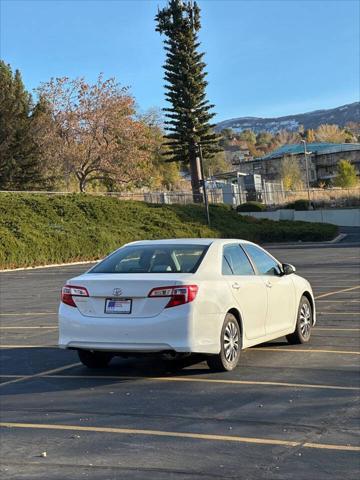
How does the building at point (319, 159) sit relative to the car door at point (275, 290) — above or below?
above

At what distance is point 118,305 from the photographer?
7.26 meters

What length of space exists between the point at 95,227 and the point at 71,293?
31.4 m

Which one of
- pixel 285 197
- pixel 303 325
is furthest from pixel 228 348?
pixel 285 197

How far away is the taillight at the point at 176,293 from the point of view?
707cm

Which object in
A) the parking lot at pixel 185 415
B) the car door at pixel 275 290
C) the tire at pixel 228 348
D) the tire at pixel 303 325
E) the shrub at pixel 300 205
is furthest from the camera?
the shrub at pixel 300 205

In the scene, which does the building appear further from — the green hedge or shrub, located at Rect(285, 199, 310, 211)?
the green hedge

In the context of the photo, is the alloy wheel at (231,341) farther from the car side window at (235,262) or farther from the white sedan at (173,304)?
the car side window at (235,262)

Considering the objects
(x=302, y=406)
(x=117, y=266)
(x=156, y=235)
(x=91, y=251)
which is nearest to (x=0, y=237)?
(x=91, y=251)

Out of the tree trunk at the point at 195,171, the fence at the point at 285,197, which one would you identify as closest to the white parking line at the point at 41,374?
the tree trunk at the point at 195,171

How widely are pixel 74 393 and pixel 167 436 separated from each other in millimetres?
1856

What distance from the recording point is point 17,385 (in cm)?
744

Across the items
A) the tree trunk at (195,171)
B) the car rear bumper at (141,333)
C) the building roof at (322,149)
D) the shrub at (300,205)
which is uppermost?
the building roof at (322,149)

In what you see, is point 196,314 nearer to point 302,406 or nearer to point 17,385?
point 302,406

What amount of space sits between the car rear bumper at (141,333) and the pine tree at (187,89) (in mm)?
54288
